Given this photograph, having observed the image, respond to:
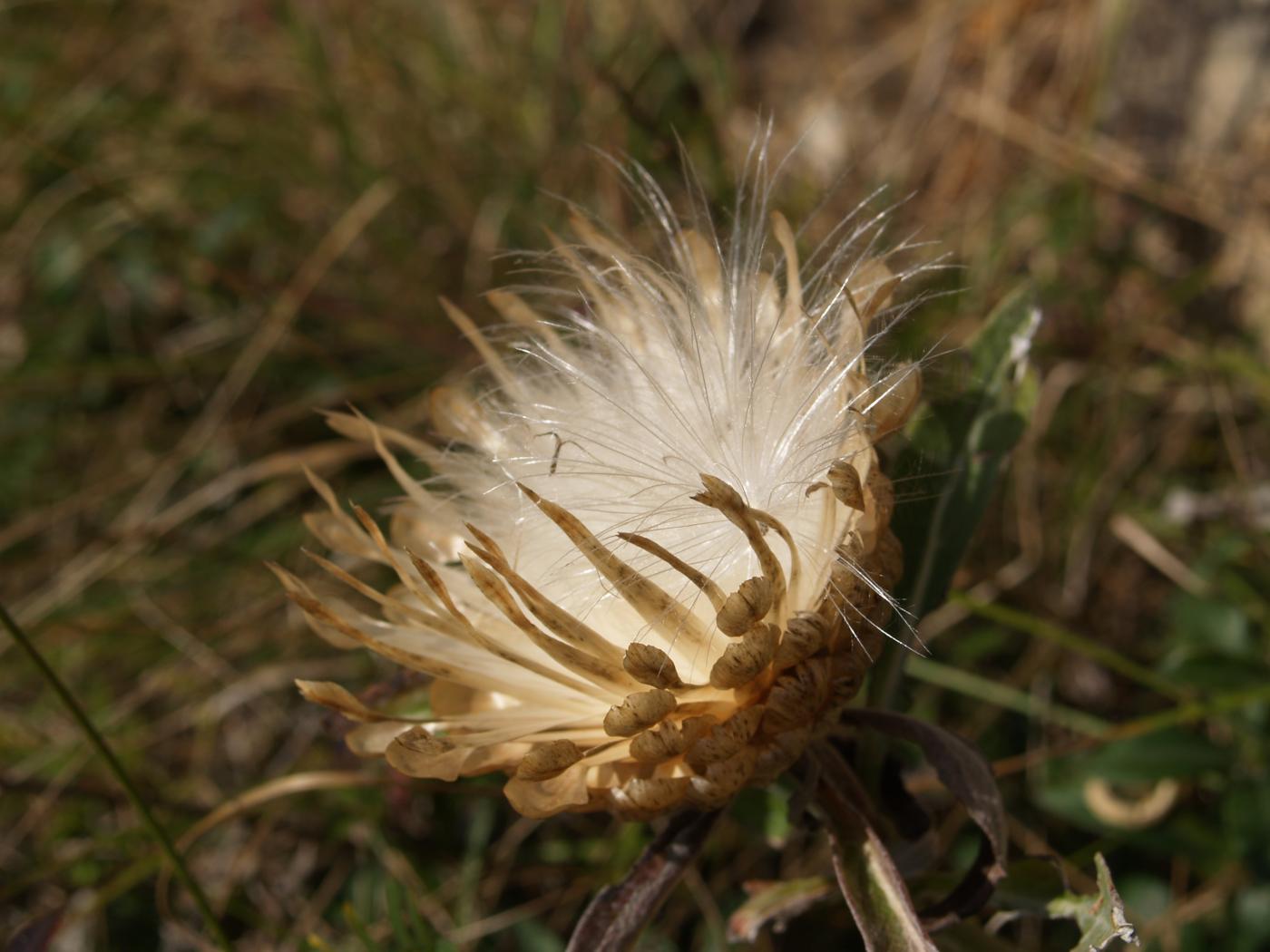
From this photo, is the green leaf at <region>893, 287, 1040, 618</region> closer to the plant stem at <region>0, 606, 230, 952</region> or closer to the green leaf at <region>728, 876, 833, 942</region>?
the green leaf at <region>728, 876, 833, 942</region>

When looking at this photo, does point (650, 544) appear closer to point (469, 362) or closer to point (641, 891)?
point (641, 891)

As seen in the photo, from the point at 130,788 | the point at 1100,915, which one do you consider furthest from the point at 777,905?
the point at 130,788

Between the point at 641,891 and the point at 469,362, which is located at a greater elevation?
the point at 469,362

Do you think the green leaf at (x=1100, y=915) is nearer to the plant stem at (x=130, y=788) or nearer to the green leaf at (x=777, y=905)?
the green leaf at (x=777, y=905)

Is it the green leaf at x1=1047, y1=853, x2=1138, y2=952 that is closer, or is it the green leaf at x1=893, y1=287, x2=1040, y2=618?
the green leaf at x1=1047, y1=853, x2=1138, y2=952

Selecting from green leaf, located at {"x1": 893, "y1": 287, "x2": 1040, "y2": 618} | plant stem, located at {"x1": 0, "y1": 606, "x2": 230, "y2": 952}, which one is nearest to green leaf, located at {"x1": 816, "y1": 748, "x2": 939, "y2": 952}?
green leaf, located at {"x1": 893, "y1": 287, "x2": 1040, "y2": 618}

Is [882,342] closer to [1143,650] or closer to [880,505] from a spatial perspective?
[880,505]

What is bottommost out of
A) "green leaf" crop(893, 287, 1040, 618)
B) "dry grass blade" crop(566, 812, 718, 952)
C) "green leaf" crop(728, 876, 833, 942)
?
"green leaf" crop(728, 876, 833, 942)
